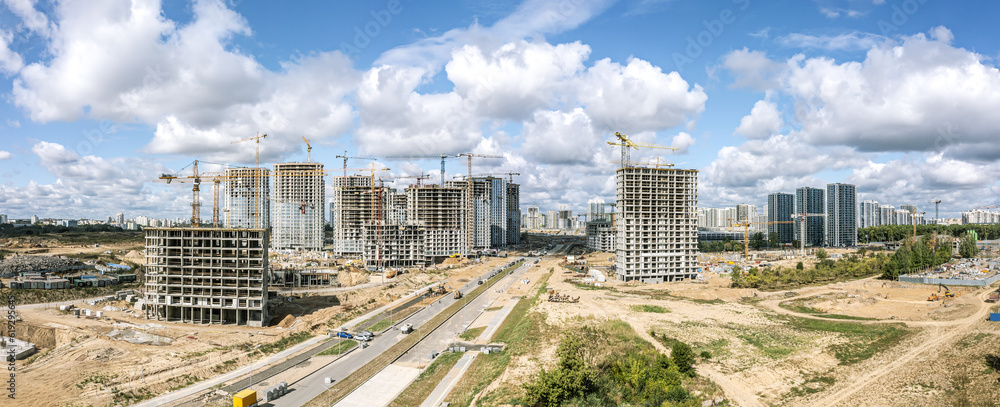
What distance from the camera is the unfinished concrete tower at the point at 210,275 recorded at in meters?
83.7

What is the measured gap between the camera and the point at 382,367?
63625 millimetres

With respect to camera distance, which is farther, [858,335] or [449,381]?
[858,335]

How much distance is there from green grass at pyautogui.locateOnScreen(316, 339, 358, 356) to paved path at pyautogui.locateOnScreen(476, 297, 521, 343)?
18017mm

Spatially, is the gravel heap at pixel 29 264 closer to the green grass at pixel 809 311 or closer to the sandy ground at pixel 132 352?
the sandy ground at pixel 132 352

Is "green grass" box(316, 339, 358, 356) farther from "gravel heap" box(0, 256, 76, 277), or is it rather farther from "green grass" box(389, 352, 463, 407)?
"gravel heap" box(0, 256, 76, 277)

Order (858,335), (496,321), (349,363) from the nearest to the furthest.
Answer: (349,363), (858,335), (496,321)

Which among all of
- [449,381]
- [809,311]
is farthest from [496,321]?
[809,311]

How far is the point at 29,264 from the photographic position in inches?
5285

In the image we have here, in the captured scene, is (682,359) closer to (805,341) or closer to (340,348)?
(805,341)

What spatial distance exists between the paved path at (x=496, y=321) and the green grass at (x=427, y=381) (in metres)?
8.32

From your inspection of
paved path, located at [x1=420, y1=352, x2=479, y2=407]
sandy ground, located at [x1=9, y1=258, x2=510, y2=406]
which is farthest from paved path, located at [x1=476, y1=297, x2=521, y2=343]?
sandy ground, located at [x1=9, y1=258, x2=510, y2=406]

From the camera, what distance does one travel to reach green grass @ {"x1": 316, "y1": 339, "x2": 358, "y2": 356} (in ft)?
228

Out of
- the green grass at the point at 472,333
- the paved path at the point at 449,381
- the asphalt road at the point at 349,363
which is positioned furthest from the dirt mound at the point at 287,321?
the paved path at the point at 449,381

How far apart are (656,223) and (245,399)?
94.0m
